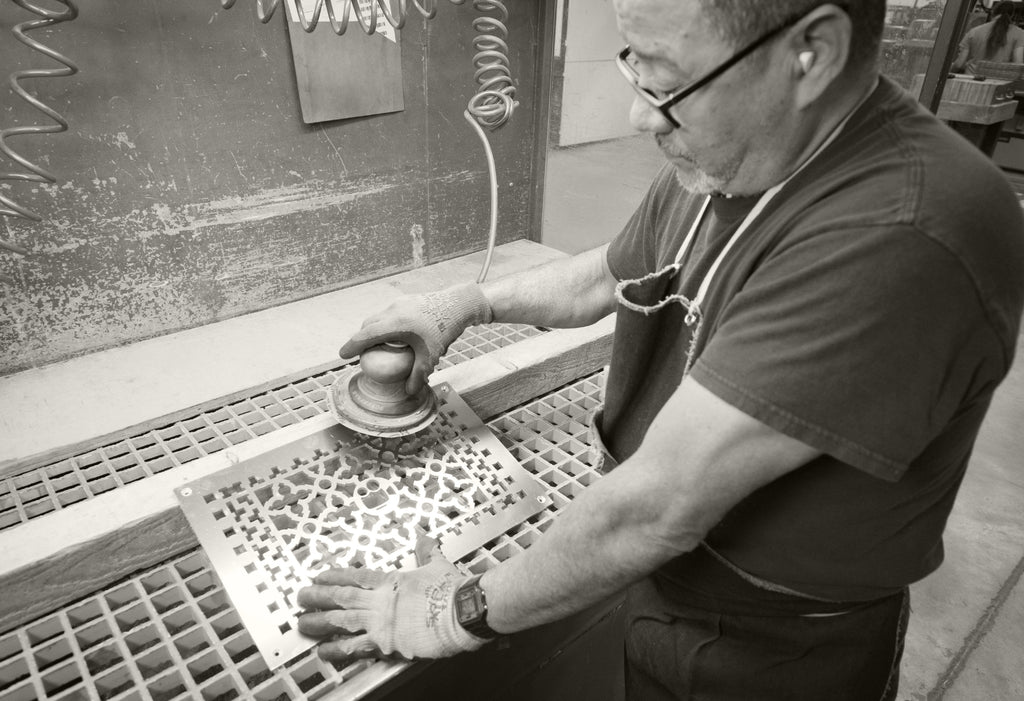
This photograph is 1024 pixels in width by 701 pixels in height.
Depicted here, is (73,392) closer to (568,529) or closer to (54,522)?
(54,522)

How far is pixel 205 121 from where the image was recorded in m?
1.46

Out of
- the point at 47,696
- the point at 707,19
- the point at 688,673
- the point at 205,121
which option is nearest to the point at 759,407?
the point at 707,19

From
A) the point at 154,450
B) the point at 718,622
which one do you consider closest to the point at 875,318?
the point at 718,622

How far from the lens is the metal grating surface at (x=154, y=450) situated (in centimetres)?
110

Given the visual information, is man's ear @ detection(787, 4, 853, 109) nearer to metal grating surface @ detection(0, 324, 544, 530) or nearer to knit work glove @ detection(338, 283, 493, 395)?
knit work glove @ detection(338, 283, 493, 395)

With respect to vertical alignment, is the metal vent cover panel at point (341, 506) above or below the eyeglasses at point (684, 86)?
below

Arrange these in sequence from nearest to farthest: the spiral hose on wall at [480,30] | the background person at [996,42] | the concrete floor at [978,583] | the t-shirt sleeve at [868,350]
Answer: the t-shirt sleeve at [868,350] → the spiral hose on wall at [480,30] → the concrete floor at [978,583] → the background person at [996,42]

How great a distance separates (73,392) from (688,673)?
1.30 m

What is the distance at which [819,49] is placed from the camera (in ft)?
2.26

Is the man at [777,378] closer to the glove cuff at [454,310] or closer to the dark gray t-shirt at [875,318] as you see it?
the dark gray t-shirt at [875,318]

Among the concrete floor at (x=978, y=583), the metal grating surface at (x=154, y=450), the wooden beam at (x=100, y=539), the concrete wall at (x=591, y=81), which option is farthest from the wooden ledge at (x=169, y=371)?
the concrete wall at (x=591, y=81)

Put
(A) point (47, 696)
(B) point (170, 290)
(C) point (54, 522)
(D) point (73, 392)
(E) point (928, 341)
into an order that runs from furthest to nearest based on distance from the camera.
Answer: (B) point (170, 290) → (D) point (73, 392) → (C) point (54, 522) → (A) point (47, 696) → (E) point (928, 341)

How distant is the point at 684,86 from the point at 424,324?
64cm

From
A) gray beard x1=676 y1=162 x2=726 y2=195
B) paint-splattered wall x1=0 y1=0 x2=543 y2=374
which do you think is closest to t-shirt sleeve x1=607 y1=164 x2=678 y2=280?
gray beard x1=676 y1=162 x2=726 y2=195
